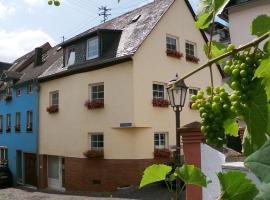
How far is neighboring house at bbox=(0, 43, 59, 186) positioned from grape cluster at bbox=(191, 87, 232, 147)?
24.7m

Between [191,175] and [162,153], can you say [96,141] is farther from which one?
[191,175]

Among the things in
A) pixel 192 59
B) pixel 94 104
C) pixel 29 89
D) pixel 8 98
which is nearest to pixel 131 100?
pixel 94 104

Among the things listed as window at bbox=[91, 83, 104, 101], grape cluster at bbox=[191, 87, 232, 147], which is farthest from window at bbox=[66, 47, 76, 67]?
grape cluster at bbox=[191, 87, 232, 147]

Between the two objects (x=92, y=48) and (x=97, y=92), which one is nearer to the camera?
(x=97, y=92)

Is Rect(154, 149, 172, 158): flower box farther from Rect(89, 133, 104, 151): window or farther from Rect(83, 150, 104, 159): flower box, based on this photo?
Rect(89, 133, 104, 151): window

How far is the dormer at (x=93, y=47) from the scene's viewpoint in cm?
2059

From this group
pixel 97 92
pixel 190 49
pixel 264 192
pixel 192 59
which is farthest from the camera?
pixel 190 49

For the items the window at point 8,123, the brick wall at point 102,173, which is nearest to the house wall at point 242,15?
the brick wall at point 102,173

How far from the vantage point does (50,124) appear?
23.7 metres

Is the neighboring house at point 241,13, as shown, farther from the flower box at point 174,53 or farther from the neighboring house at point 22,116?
the neighboring house at point 22,116

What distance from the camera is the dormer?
20.6 meters

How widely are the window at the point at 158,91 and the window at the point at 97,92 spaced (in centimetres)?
249

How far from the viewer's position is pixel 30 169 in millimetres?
26422

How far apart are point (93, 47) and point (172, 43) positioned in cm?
400
